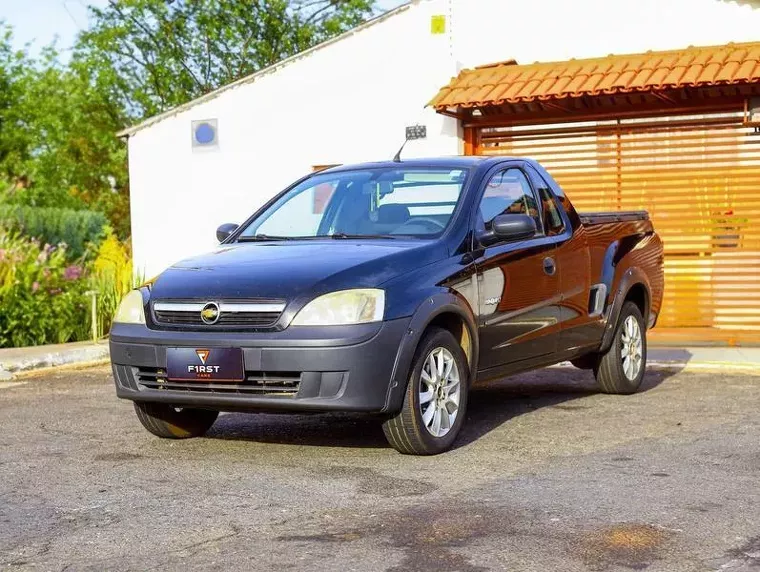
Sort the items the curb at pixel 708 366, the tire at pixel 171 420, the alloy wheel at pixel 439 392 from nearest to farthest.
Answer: the alloy wheel at pixel 439 392 < the tire at pixel 171 420 < the curb at pixel 708 366

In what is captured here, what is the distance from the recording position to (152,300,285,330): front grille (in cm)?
686

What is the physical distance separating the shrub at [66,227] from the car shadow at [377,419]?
16.5 metres

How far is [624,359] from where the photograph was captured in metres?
9.91

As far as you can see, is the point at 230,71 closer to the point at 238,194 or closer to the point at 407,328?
the point at 238,194

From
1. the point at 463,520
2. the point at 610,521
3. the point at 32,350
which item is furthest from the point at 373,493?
the point at 32,350

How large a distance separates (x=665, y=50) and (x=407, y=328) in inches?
375

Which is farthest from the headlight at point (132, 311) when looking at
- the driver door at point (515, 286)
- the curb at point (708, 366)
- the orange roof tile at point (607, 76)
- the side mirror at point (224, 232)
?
the orange roof tile at point (607, 76)

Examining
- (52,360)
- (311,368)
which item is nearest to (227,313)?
(311,368)

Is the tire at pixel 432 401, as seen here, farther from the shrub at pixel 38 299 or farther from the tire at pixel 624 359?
the shrub at pixel 38 299

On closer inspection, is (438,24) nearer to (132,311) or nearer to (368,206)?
(368,206)

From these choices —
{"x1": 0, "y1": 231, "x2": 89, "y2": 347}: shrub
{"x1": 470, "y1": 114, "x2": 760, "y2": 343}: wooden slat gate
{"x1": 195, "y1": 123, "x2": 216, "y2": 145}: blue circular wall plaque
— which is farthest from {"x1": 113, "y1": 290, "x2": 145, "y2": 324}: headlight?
{"x1": 195, "y1": 123, "x2": 216, "y2": 145}: blue circular wall plaque

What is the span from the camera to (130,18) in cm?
3947

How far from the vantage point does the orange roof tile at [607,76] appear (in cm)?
1387

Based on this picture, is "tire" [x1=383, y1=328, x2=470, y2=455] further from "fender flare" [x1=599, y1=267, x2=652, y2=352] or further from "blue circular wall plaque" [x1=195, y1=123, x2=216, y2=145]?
"blue circular wall plaque" [x1=195, y1=123, x2=216, y2=145]
